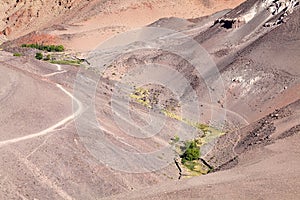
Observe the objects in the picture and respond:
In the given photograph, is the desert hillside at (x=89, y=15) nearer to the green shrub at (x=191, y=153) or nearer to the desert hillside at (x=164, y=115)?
the desert hillside at (x=164, y=115)

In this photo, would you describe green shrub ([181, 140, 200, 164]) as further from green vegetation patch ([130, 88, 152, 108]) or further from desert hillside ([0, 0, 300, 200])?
green vegetation patch ([130, 88, 152, 108])

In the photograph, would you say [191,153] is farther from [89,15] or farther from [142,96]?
[89,15]

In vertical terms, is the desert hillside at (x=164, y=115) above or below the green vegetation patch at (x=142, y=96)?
above

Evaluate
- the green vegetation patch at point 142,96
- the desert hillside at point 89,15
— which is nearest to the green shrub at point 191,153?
the green vegetation patch at point 142,96

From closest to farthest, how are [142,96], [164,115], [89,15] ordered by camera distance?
[164,115] → [142,96] → [89,15]

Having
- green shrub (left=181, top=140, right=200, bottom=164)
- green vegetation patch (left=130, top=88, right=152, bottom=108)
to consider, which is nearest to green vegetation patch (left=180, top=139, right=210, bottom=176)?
green shrub (left=181, top=140, right=200, bottom=164)

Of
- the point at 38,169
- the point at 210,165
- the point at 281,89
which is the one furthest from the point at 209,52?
the point at 38,169

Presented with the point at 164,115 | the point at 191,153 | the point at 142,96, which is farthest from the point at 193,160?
the point at 142,96

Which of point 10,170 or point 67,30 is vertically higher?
point 10,170

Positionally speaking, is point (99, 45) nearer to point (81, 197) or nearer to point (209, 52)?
point (209, 52)

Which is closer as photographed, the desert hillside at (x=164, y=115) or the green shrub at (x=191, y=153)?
the desert hillside at (x=164, y=115)

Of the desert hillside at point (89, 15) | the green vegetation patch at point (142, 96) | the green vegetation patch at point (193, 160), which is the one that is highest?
the green vegetation patch at point (193, 160)
